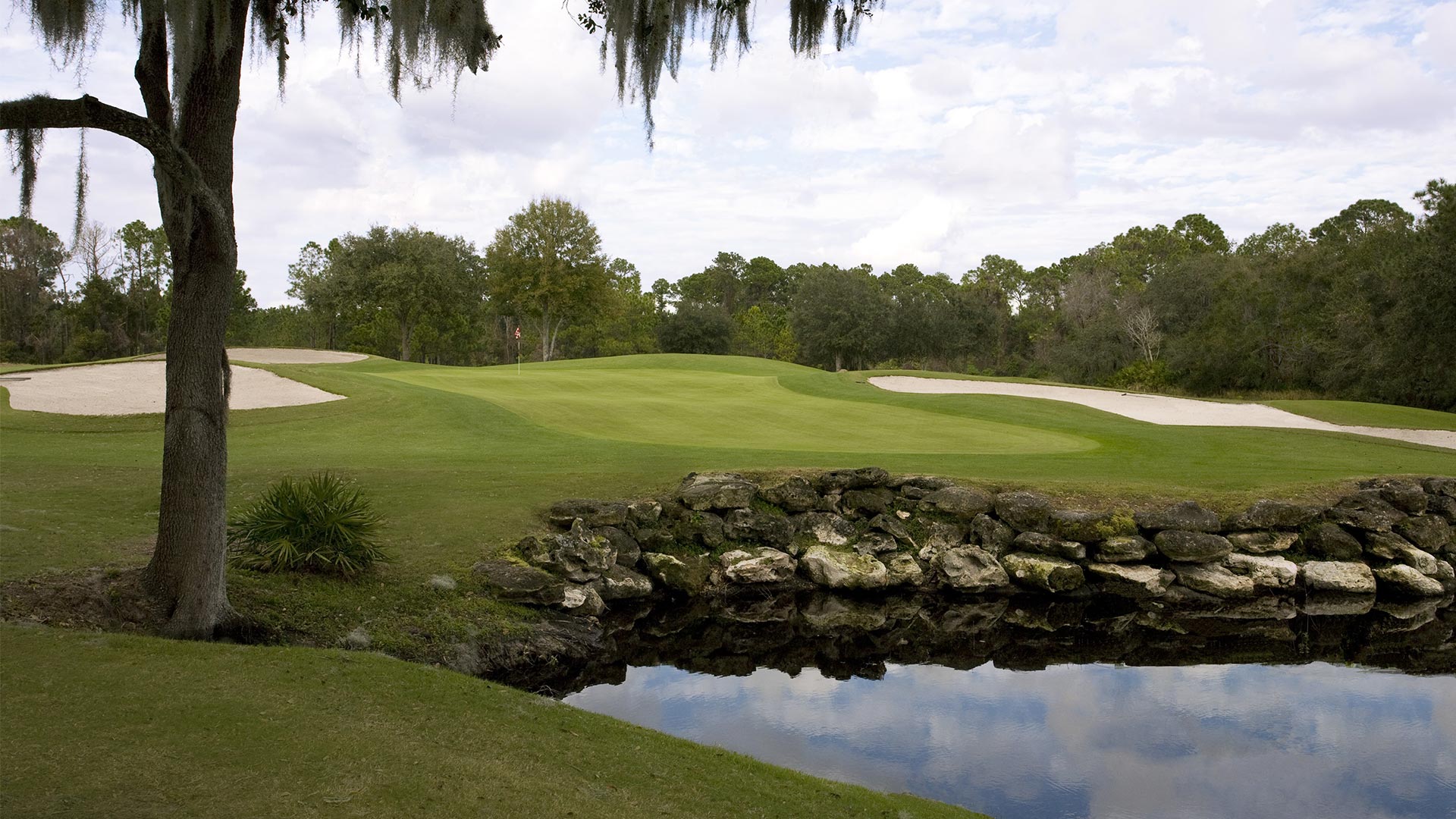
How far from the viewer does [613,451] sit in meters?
17.6

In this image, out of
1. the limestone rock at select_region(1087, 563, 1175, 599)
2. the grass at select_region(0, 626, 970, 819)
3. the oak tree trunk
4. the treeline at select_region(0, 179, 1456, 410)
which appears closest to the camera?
the grass at select_region(0, 626, 970, 819)

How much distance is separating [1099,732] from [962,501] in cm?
561

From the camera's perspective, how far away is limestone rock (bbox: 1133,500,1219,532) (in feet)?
45.6

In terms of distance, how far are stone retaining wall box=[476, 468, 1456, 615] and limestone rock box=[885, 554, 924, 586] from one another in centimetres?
2

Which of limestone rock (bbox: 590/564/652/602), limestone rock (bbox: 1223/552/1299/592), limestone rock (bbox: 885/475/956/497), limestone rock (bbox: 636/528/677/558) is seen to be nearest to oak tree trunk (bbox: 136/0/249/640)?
limestone rock (bbox: 590/564/652/602)

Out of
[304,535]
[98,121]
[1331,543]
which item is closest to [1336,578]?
[1331,543]

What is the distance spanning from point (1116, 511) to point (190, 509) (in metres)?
12.2

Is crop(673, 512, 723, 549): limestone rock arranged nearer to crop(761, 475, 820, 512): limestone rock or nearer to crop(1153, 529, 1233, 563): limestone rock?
crop(761, 475, 820, 512): limestone rock

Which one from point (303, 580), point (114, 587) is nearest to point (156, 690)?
point (114, 587)

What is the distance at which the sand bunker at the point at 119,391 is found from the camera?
19609 mm

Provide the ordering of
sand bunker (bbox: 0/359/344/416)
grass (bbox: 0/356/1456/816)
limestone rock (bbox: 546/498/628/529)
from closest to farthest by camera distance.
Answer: grass (bbox: 0/356/1456/816), limestone rock (bbox: 546/498/628/529), sand bunker (bbox: 0/359/344/416)

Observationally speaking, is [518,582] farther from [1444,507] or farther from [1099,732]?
[1444,507]

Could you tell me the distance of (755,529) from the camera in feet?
45.8

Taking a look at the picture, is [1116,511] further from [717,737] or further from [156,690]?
[156,690]
